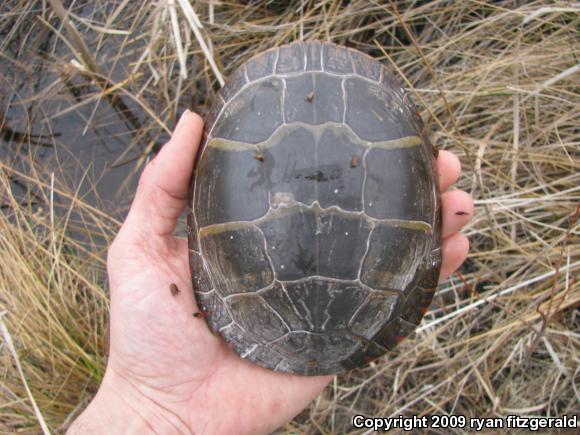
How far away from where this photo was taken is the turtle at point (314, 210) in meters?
1.77

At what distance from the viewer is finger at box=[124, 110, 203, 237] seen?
2.16 metres

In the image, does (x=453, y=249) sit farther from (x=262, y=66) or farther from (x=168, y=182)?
(x=168, y=182)

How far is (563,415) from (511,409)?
0.78 ft

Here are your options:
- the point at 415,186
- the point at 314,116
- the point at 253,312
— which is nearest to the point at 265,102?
the point at 314,116

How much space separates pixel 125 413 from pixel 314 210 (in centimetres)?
119

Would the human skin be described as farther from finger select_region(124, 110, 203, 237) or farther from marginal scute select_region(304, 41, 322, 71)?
marginal scute select_region(304, 41, 322, 71)

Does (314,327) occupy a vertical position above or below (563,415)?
above

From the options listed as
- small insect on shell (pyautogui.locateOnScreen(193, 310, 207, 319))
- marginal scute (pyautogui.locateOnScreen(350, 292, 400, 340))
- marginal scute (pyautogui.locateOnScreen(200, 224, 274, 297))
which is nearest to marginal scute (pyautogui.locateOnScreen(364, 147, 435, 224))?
marginal scute (pyautogui.locateOnScreen(350, 292, 400, 340))

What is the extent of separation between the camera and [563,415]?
2646 millimetres

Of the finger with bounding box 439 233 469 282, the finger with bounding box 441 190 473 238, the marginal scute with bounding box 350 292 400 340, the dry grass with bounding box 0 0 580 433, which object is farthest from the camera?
the dry grass with bounding box 0 0 580 433

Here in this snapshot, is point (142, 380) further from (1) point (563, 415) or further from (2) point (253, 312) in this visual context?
(1) point (563, 415)

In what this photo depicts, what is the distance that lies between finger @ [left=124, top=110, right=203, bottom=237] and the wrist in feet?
2.13

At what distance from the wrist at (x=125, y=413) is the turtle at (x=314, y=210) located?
437 millimetres

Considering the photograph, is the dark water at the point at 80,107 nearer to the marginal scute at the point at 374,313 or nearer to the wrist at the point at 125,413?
the wrist at the point at 125,413
